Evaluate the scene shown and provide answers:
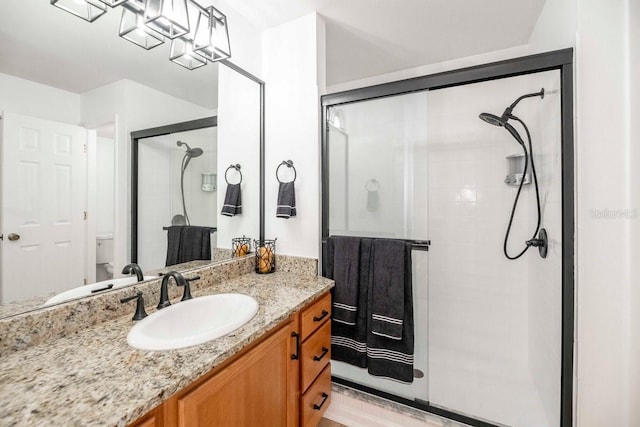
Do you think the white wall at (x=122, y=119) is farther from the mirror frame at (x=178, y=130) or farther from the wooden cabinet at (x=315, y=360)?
the wooden cabinet at (x=315, y=360)

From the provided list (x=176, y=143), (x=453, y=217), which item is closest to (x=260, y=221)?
(x=176, y=143)

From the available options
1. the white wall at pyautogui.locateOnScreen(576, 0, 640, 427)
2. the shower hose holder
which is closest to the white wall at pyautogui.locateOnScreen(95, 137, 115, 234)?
the white wall at pyautogui.locateOnScreen(576, 0, 640, 427)

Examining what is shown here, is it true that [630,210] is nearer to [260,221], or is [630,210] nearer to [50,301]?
[260,221]

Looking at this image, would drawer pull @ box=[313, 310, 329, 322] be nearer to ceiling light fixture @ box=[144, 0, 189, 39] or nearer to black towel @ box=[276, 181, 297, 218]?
black towel @ box=[276, 181, 297, 218]

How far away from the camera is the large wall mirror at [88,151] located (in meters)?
0.86

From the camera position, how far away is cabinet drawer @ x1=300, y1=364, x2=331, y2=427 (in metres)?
1.27

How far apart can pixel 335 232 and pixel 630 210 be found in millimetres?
1350

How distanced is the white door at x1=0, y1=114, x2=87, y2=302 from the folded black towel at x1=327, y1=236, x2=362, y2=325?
1.18 meters

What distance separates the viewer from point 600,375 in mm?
1144

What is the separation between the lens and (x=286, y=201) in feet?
5.53

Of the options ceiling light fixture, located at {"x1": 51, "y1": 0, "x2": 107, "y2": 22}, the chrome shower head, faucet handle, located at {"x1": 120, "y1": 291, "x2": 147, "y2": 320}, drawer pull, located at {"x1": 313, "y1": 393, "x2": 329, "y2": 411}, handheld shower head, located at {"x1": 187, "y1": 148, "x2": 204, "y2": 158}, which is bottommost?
drawer pull, located at {"x1": 313, "y1": 393, "x2": 329, "y2": 411}

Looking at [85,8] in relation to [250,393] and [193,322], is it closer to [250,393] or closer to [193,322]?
[193,322]

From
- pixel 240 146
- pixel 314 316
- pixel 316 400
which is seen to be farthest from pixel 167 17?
pixel 316 400

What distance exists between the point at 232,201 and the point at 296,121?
667mm
